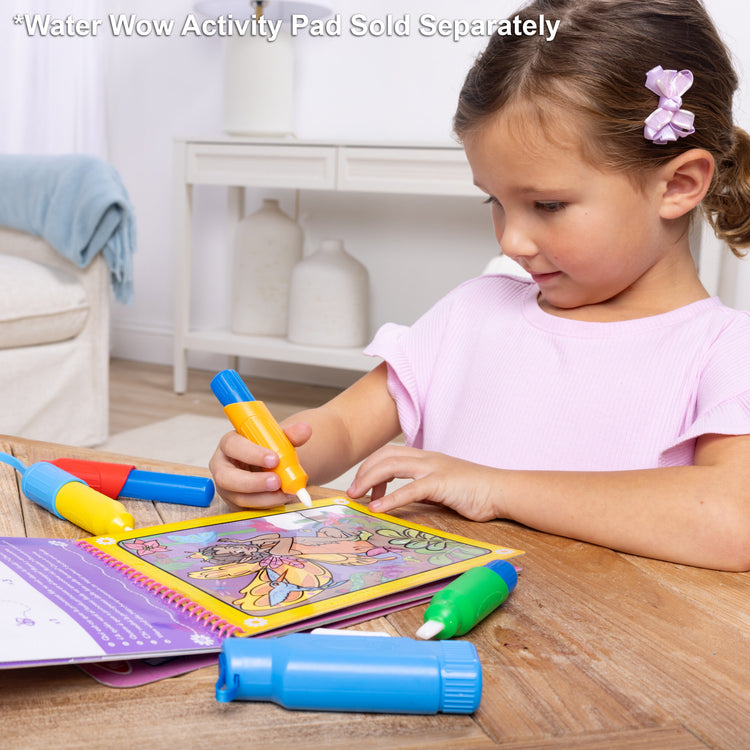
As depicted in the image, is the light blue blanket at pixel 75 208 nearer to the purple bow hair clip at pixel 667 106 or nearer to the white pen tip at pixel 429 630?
the purple bow hair clip at pixel 667 106

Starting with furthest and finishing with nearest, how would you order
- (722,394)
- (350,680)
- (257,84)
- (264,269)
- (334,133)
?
(334,133), (264,269), (257,84), (722,394), (350,680)

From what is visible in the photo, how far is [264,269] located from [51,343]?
0.95 metres

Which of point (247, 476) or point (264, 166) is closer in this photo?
point (247, 476)

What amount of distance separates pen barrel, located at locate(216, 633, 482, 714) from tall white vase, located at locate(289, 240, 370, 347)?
8.04 ft

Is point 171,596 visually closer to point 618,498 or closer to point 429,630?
point 429,630

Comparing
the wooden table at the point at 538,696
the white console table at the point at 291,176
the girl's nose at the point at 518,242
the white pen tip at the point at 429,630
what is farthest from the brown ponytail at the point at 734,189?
the white console table at the point at 291,176

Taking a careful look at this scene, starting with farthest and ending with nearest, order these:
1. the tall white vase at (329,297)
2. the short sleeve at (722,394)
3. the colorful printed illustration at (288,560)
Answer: the tall white vase at (329,297) < the short sleeve at (722,394) < the colorful printed illustration at (288,560)

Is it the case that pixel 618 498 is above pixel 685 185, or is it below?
below

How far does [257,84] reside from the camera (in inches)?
114

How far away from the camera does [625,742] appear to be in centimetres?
34

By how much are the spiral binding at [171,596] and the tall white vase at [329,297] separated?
2294mm

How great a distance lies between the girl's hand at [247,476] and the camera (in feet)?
2.00

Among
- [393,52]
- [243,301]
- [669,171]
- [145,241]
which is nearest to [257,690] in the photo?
[669,171]

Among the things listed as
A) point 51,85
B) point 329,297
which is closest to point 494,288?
point 329,297
